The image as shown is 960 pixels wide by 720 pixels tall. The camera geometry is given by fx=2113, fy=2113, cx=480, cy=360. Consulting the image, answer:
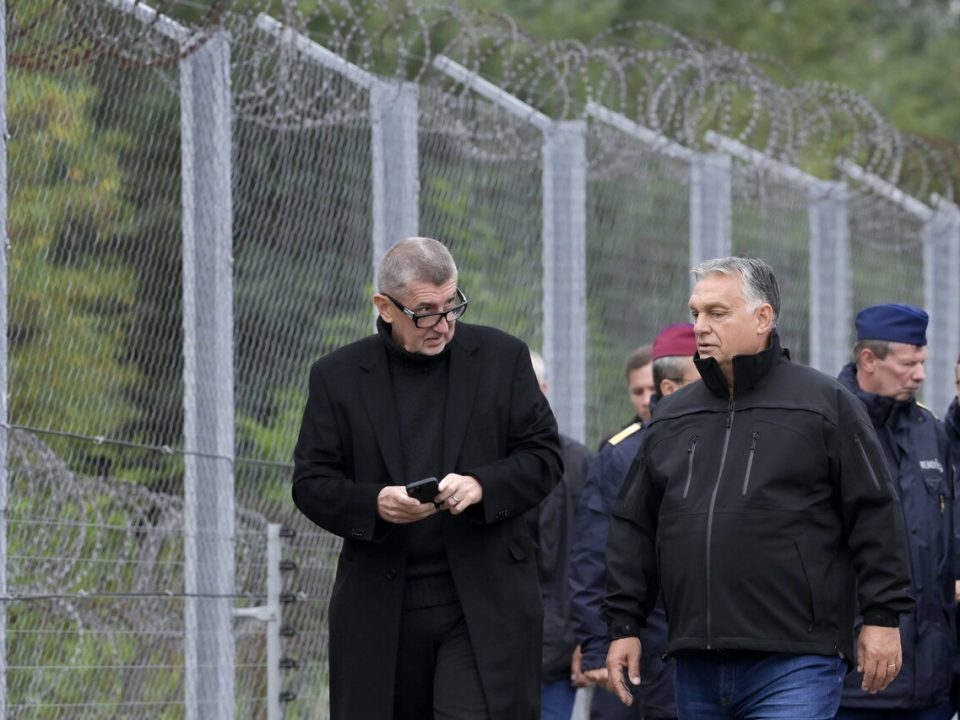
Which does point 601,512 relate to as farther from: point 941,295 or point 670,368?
point 941,295

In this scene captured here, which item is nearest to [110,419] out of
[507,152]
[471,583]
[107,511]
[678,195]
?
[107,511]

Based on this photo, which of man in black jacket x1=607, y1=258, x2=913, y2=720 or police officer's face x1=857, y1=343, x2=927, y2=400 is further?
police officer's face x1=857, y1=343, x2=927, y2=400

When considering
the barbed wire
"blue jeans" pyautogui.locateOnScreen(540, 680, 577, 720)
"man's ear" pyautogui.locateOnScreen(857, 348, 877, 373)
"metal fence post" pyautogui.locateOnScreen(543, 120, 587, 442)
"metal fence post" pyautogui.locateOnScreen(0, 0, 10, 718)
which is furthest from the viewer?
"metal fence post" pyautogui.locateOnScreen(543, 120, 587, 442)

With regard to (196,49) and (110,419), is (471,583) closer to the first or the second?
(110,419)

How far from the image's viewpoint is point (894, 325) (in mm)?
7242

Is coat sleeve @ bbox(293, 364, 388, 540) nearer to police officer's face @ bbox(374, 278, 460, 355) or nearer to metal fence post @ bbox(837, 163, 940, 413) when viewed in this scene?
police officer's face @ bbox(374, 278, 460, 355)

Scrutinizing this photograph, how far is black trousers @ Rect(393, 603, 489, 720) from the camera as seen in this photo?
5562 millimetres

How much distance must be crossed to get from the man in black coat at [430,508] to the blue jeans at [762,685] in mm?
454

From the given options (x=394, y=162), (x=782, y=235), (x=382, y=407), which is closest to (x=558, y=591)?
(x=394, y=162)

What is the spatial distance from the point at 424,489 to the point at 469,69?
157 inches

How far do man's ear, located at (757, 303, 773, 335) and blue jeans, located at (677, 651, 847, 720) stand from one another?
→ 873mm

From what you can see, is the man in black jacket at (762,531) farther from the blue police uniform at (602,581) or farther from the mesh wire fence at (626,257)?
the mesh wire fence at (626,257)

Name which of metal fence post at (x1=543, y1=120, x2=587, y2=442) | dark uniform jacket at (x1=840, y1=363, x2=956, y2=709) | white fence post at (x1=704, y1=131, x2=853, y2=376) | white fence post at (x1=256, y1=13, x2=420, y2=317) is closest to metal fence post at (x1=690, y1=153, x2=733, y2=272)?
white fence post at (x1=704, y1=131, x2=853, y2=376)

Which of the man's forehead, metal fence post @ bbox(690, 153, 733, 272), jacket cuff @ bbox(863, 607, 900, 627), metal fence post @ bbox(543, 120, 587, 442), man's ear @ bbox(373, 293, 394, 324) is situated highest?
metal fence post @ bbox(690, 153, 733, 272)
